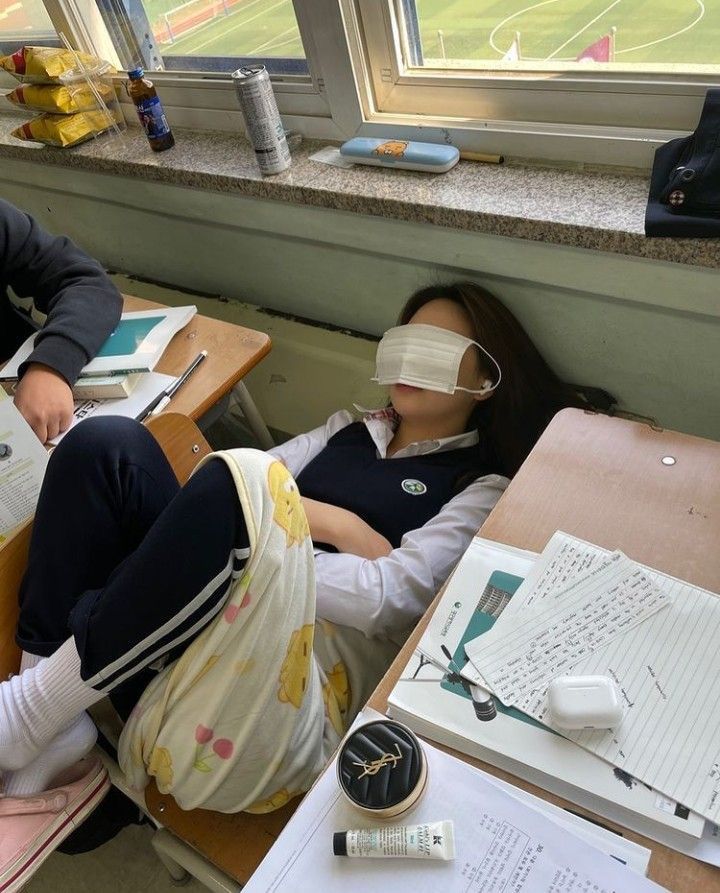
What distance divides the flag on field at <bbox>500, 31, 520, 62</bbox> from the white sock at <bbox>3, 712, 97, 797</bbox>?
4.34 feet

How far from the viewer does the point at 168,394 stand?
1.24 meters

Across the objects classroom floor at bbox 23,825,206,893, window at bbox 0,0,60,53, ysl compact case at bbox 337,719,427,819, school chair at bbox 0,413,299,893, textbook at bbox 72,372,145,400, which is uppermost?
window at bbox 0,0,60,53

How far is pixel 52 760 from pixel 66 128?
151 centimetres

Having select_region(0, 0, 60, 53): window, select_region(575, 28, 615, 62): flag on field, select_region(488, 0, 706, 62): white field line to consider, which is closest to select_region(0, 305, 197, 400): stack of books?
select_region(488, 0, 706, 62): white field line

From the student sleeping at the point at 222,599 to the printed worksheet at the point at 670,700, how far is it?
1.13 ft

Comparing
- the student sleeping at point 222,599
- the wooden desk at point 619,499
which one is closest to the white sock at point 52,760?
the student sleeping at point 222,599

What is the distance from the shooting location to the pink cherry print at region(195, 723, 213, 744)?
82 cm

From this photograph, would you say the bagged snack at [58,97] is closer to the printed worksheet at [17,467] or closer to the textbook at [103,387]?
the textbook at [103,387]

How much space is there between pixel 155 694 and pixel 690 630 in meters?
0.66

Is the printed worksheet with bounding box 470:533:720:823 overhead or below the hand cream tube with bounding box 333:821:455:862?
below

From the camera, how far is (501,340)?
4.10ft

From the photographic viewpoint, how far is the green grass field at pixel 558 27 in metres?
1.06

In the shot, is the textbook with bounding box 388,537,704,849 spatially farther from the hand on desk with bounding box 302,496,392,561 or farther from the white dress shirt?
the hand on desk with bounding box 302,496,392,561

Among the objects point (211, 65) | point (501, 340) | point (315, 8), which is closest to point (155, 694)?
point (501, 340)
